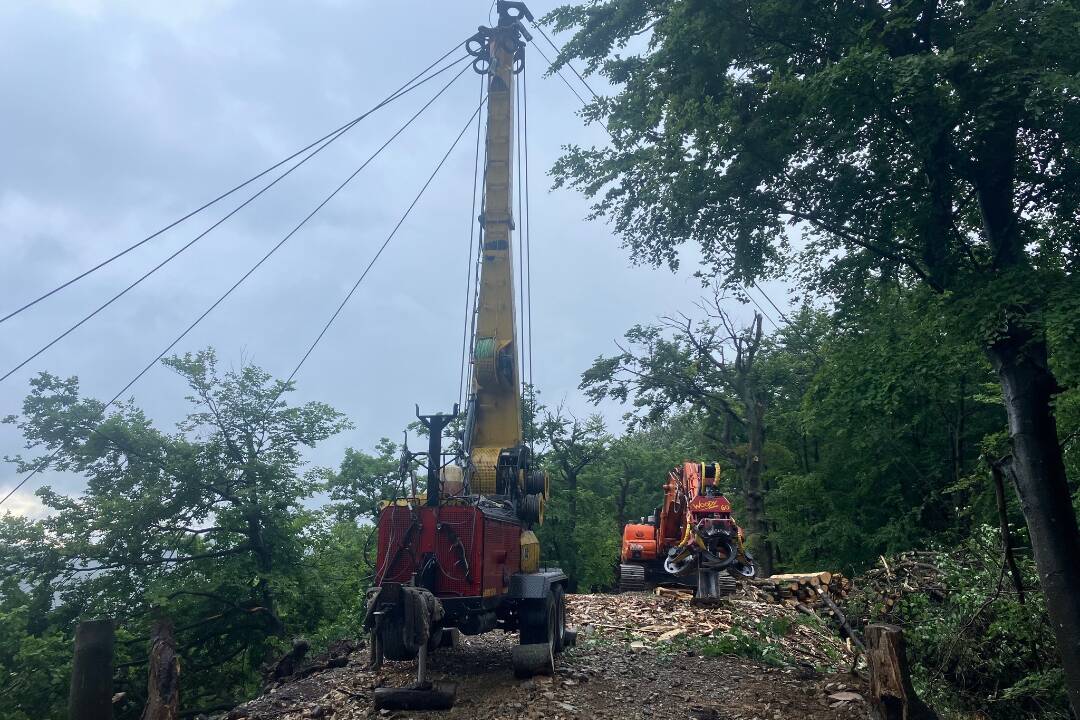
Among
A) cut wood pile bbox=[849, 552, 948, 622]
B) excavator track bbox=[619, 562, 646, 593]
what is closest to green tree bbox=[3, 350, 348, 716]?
excavator track bbox=[619, 562, 646, 593]

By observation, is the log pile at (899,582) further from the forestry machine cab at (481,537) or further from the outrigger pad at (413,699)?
the outrigger pad at (413,699)

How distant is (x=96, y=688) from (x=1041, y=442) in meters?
7.37

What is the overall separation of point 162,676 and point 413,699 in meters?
3.20

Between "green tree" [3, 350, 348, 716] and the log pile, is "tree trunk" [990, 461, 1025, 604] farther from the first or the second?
"green tree" [3, 350, 348, 716]

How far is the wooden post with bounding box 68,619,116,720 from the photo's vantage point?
14.8 feet

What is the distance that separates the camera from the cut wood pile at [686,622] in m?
10.8

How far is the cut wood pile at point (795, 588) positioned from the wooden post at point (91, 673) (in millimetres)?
12485

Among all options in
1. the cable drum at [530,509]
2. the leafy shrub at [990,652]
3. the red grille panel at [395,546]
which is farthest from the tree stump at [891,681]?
the cable drum at [530,509]

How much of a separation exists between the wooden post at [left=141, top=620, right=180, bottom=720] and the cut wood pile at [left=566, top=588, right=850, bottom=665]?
722 cm

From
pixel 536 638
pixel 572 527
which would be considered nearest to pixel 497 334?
pixel 536 638

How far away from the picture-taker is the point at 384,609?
807 centimetres

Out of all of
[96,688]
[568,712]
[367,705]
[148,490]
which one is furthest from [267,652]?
[96,688]

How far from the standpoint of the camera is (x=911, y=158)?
298 inches

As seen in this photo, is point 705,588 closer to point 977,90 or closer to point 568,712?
point 568,712
